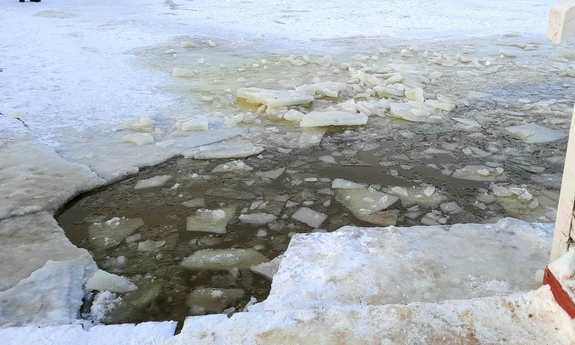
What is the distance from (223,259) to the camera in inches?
92.1

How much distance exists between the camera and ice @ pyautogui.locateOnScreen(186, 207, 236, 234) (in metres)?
2.61

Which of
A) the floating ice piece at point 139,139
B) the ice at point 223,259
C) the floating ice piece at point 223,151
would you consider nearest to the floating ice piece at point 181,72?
the floating ice piece at point 139,139

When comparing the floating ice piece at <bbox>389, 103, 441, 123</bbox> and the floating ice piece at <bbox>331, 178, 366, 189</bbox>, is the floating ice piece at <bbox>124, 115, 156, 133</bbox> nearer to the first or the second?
the floating ice piece at <bbox>331, 178, 366, 189</bbox>

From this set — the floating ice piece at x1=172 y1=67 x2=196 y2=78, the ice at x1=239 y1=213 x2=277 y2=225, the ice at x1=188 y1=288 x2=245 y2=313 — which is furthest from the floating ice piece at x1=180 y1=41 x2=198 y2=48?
the ice at x1=188 y1=288 x2=245 y2=313

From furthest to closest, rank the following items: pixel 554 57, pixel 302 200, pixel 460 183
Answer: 1. pixel 554 57
2. pixel 460 183
3. pixel 302 200

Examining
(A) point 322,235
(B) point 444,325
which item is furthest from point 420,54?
(B) point 444,325

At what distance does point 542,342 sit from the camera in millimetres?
1366

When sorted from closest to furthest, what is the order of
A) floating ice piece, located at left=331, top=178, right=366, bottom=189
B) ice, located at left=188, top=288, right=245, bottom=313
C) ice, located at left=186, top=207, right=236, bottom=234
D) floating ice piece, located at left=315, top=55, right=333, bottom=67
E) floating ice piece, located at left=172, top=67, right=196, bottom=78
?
ice, located at left=188, top=288, right=245, bottom=313 < ice, located at left=186, top=207, right=236, bottom=234 < floating ice piece, located at left=331, top=178, right=366, bottom=189 < floating ice piece, located at left=172, top=67, right=196, bottom=78 < floating ice piece, located at left=315, top=55, right=333, bottom=67

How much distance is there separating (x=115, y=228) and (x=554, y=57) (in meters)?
6.53

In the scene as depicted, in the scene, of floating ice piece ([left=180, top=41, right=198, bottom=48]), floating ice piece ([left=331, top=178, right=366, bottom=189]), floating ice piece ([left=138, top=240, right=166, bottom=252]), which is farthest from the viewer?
floating ice piece ([left=180, top=41, right=198, bottom=48])

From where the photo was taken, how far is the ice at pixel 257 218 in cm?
267

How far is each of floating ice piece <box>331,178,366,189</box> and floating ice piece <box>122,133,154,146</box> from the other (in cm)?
151

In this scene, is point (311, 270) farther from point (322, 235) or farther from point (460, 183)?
point (460, 183)

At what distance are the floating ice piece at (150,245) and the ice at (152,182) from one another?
2.20 ft
